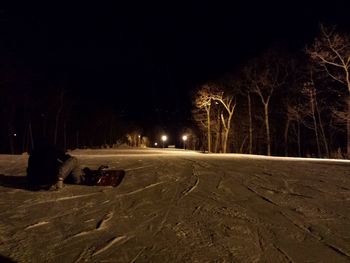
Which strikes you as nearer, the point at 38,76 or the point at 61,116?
the point at 38,76

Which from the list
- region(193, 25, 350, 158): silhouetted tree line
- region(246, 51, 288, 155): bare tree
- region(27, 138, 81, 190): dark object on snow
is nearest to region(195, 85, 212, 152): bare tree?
region(193, 25, 350, 158): silhouetted tree line

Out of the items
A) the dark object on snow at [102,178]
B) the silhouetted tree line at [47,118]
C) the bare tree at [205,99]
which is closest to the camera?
the dark object on snow at [102,178]

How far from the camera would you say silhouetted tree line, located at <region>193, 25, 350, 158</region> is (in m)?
30.8

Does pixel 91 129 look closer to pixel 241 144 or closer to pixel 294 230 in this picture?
pixel 241 144

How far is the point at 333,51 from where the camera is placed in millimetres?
29906

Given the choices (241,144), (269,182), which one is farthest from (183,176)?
(241,144)

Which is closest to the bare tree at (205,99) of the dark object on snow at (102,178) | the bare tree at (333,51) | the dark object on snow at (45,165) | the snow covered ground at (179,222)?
the bare tree at (333,51)

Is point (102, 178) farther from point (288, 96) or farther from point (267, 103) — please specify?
point (288, 96)

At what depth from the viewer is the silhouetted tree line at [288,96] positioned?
101ft

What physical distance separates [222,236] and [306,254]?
4.21 ft

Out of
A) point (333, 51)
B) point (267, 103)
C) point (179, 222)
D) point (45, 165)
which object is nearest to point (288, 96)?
point (267, 103)

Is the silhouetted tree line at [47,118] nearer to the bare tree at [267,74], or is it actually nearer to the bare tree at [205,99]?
the bare tree at [205,99]

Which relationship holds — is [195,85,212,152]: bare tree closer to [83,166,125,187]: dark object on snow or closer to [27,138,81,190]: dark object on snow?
[83,166,125,187]: dark object on snow

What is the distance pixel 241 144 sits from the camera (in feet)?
186
